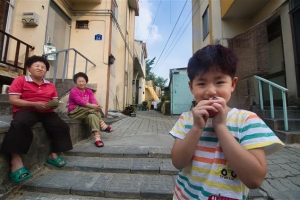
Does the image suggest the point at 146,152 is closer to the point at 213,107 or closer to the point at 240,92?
the point at 213,107

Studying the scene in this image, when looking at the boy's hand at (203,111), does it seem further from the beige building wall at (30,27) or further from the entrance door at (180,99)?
the entrance door at (180,99)

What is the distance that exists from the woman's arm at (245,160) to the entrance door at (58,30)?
5811 millimetres

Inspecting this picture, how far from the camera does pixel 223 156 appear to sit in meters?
0.73

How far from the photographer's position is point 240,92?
529 centimetres

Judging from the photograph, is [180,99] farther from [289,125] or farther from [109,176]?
[109,176]

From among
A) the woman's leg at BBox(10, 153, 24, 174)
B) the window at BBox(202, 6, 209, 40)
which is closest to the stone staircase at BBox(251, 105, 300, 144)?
the woman's leg at BBox(10, 153, 24, 174)

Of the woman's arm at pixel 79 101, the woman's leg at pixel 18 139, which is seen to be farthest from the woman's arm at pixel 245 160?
the woman's arm at pixel 79 101

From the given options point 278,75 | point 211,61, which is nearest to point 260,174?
point 211,61

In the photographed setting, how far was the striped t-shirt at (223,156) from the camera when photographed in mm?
675

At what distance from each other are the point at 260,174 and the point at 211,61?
1.58 feet

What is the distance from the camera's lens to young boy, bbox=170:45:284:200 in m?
0.65

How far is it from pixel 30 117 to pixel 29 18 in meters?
4.11

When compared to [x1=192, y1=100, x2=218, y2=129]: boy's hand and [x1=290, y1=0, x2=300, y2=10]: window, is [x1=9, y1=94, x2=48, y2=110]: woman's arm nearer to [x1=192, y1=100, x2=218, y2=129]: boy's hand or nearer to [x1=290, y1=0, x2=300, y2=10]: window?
[x1=192, y1=100, x2=218, y2=129]: boy's hand

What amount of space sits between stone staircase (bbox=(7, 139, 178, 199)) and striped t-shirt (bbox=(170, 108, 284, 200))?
112 cm
